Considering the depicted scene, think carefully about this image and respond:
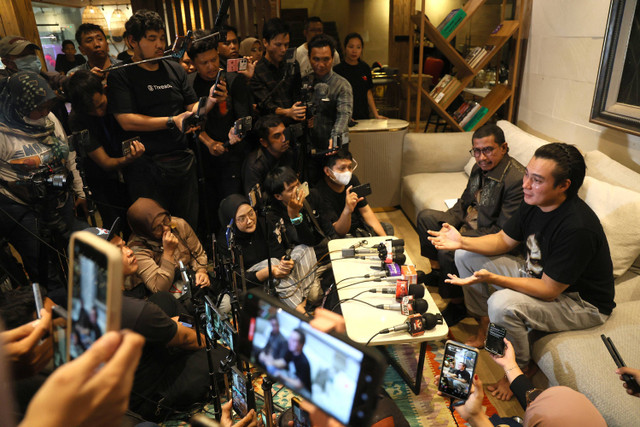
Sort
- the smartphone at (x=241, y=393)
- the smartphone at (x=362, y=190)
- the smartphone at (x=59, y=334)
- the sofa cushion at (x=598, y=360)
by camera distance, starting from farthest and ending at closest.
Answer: the smartphone at (x=362, y=190) < the sofa cushion at (x=598, y=360) < the smartphone at (x=241, y=393) < the smartphone at (x=59, y=334)

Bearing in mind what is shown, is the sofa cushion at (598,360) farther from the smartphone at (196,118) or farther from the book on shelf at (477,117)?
the book on shelf at (477,117)

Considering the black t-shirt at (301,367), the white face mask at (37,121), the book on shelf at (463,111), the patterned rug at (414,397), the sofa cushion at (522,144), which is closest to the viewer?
the black t-shirt at (301,367)

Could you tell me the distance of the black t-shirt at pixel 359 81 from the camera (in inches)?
163

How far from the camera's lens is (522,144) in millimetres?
3271

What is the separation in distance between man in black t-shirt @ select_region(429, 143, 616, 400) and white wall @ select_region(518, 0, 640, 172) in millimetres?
1055

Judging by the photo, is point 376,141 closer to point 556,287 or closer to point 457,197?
point 457,197

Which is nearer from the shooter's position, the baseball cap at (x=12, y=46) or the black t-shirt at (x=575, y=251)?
the black t-shirt at (x=575, y=251)

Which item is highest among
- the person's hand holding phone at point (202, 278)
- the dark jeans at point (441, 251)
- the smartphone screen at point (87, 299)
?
the smartphone screen at point (87, 299)

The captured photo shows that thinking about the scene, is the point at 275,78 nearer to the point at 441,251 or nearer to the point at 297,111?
the point at 297,111

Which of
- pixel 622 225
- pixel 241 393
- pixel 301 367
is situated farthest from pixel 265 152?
pixel 301 367

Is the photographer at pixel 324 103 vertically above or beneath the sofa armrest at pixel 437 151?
above

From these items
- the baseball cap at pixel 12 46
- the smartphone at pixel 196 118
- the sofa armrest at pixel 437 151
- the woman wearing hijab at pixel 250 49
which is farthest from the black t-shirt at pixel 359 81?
the baseball cap at pixel 12 46

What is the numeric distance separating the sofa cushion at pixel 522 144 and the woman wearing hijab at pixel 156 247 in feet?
7.42

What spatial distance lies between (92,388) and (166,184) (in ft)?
8.23
